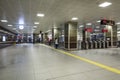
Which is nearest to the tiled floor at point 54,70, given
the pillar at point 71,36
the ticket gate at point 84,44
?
the pillar at point 71,36

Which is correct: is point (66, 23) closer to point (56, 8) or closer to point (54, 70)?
point (56, 8)

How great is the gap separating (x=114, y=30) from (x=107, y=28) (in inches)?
54.4

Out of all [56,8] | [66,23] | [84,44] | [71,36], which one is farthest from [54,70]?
[84,44]

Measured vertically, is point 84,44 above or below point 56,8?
below

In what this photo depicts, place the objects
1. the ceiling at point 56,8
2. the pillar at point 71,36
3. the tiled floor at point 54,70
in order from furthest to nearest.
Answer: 1. the pillar at point 71,36
2. the ceiling at point 56,8
3. the tiled floor at point 54,70

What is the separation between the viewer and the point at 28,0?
622cm

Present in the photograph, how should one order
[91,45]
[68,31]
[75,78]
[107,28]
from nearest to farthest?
1. [75,78]
2. [68,31]
3. [91,45]
4. [107,28]

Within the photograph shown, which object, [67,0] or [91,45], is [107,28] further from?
[67,0]

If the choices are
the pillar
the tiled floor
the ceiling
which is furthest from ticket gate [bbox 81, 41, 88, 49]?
the tiled floor

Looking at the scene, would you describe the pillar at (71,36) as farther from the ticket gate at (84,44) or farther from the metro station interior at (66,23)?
the ticket gate at (84,44)

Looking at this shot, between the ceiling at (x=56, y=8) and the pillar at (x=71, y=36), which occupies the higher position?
the ceiling at (x=56, y=8)

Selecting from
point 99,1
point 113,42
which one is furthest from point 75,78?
point 113,42

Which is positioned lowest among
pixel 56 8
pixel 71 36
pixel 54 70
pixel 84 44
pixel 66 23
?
pixel 54 70

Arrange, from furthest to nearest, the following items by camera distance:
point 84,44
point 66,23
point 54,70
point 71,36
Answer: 1. point 84,44
2. point 66,23
3. point 71,36
4. point 54,70
